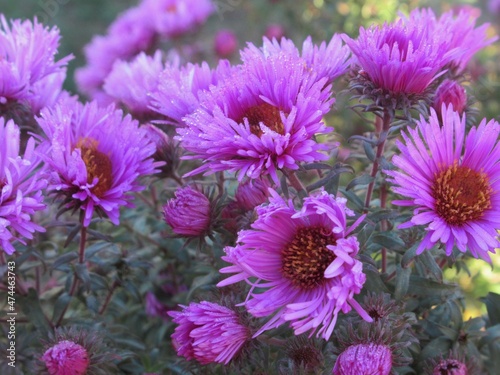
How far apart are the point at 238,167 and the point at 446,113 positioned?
0.28m

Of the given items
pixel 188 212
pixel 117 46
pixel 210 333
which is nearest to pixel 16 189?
pixel 188 212

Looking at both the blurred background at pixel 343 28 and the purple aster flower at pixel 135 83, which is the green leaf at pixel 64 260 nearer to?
the purple aster flower at pixel 135 83

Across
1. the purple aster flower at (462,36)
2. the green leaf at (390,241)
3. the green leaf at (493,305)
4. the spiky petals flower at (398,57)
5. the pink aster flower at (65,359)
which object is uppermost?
the purple aster flower at (462,36)

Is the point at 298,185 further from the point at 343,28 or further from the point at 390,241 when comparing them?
the point at 343,28

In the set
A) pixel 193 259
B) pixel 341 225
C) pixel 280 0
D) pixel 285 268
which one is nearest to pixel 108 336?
pixel 193 259

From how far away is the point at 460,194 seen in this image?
31.0 inches

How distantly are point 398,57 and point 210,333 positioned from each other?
0.43m

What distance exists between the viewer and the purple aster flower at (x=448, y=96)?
917 millimetres

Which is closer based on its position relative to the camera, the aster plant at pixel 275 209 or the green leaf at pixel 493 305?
the aster plant at pixel 275 209

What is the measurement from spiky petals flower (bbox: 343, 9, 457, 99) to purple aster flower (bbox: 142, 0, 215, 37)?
1.34 meters

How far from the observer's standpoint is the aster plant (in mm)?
763

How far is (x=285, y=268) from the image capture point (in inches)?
32.4

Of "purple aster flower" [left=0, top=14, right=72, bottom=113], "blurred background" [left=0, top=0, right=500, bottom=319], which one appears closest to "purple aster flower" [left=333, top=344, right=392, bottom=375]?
"purple aster flower" [left=0, top=14, right=72, bottom=113]

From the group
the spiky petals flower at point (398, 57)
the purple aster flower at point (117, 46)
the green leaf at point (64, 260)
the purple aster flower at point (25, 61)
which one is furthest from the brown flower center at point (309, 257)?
the purple aster flower at point (117, 46)
